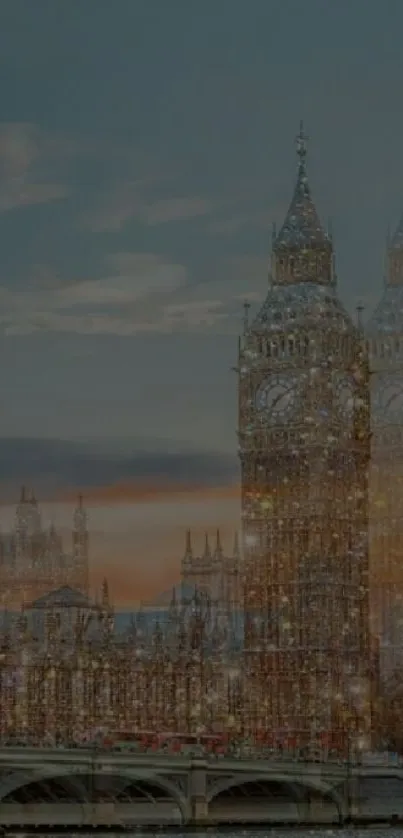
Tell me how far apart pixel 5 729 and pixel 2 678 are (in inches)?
77.1

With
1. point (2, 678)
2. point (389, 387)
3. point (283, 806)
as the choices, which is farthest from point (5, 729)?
point (389, 387)

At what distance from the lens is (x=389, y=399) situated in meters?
105

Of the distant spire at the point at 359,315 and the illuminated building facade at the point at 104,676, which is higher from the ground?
the distant spire at the point at 359,315

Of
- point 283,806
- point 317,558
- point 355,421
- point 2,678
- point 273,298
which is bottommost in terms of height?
point 283,806

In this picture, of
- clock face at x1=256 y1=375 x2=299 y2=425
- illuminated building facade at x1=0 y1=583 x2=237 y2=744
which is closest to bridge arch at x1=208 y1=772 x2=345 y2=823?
illuminated building facade at x1=0 y1=583 x2=237 y2=744

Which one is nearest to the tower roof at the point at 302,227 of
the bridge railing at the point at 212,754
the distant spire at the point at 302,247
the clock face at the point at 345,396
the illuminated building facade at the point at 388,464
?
the distant spire at the point at 302,247

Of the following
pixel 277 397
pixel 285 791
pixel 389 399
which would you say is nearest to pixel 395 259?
pixel 389 399

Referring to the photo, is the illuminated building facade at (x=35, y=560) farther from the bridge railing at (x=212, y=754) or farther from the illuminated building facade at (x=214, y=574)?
the bridge railing at (x=212, y=754)

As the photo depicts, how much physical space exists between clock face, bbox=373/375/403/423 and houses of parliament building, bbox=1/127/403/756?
42.8 feet

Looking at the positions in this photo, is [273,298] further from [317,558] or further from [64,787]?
[64,787]

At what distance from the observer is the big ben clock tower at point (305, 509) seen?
3319 inches

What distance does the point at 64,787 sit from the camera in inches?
2763

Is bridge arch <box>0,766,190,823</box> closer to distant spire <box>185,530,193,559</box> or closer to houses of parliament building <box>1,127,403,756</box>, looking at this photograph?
houses of parliament building <box>1,127,403,756</box>

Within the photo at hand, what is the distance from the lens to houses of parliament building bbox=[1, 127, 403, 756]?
3305 inches
